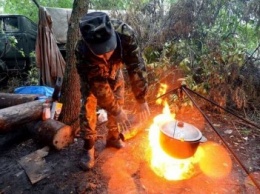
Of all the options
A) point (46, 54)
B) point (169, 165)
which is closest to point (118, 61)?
point (169, 165)

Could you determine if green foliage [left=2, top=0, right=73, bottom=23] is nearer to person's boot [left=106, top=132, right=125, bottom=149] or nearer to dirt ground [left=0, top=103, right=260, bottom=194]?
Answer: dirt ground [left=0, top=103, right=260, bottom=194]

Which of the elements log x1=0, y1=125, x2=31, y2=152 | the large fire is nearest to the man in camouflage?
the large fire

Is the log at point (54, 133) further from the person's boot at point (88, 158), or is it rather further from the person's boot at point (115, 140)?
the person's boot at point (115, 140)

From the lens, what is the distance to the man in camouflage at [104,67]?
1938 mm

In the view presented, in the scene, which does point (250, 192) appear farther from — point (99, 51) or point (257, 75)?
point (257, 75)

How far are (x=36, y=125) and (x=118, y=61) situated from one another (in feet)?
6.17

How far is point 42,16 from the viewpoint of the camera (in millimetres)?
4980

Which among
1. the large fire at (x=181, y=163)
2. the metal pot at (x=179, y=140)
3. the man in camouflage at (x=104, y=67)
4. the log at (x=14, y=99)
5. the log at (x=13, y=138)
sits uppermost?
the man in camouflage at (x=104, y=67)

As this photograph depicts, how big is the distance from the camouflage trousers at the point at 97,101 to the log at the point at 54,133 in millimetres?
540

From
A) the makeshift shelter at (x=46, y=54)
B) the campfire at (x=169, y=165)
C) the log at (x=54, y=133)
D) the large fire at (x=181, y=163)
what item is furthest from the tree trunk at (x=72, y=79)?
the makeshift shelter at (x=46, y=54)

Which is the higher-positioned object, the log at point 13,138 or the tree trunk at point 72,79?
the tree trunk at point 72,79

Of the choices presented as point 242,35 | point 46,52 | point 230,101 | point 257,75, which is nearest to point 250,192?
point 230,101

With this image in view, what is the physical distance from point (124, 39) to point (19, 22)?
18.8 ft

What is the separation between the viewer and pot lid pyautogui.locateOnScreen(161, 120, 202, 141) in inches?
89.4
